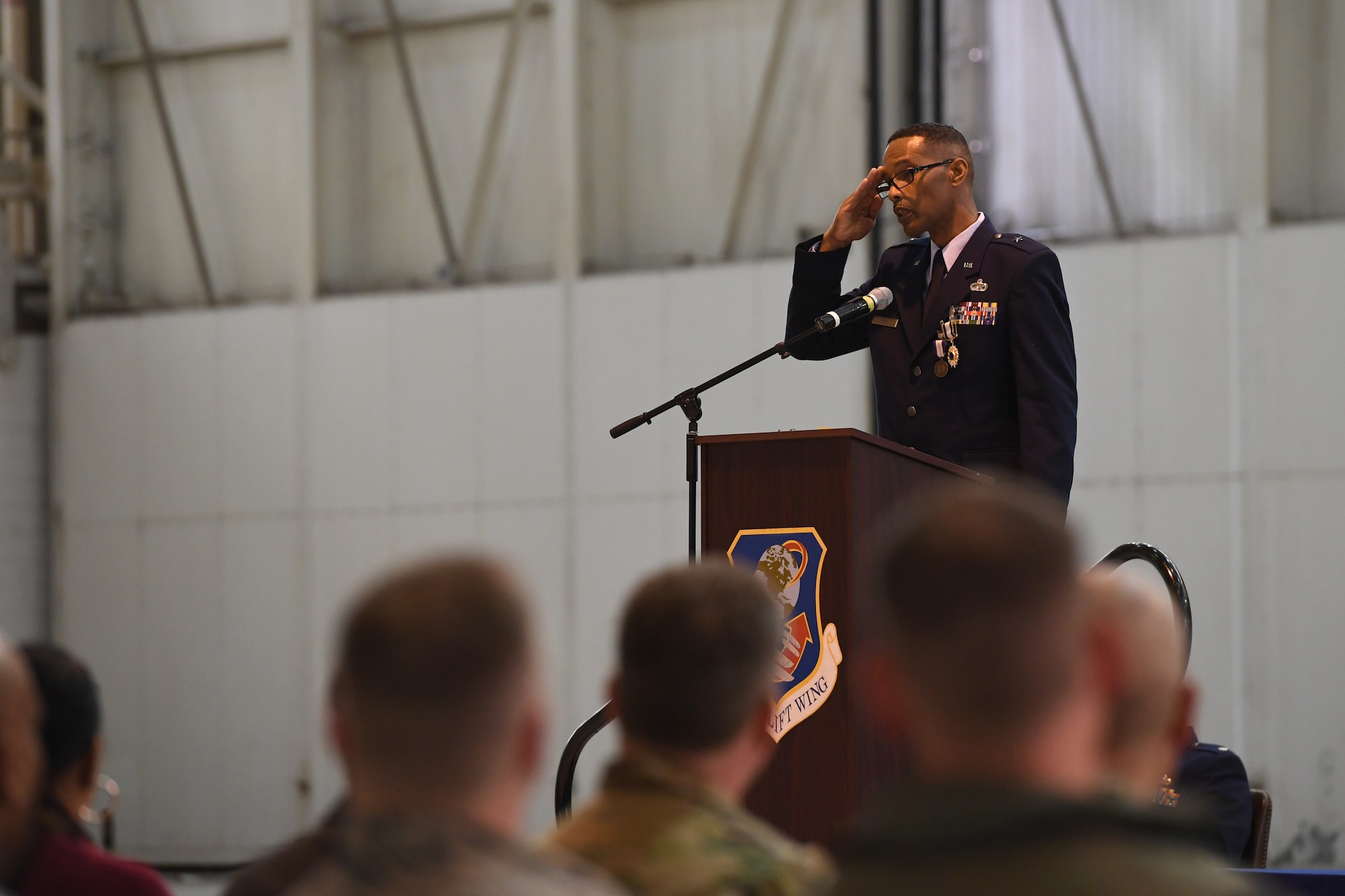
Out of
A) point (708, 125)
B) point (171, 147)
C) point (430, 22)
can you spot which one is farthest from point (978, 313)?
point (171, 147)

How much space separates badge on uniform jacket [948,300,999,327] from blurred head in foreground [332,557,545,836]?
2261 millimetres

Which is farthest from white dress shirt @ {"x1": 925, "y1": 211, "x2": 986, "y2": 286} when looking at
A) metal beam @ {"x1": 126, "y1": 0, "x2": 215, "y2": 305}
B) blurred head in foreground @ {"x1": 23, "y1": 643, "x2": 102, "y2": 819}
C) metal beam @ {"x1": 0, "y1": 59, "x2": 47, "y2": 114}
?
metal beam @ {"x1": 0, "y1": 59, "x2": 47, "y2": 114}

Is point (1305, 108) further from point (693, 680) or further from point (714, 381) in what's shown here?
point (693, 680)

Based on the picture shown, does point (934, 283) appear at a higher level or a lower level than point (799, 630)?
higher

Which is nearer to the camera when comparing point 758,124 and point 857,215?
point 857,215

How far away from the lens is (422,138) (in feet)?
30.6

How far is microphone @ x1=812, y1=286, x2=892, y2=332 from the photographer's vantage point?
334cm

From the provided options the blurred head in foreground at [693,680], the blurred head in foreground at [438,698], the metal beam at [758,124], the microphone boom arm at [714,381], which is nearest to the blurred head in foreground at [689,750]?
the blurred head in foreground at [693,680]

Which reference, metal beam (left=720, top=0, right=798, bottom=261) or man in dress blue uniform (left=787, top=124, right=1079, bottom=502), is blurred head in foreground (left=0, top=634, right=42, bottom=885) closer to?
man in dress blue uniform (left=787, top=124, right=1079, bottom=502)

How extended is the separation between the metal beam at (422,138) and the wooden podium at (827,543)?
6422 mm

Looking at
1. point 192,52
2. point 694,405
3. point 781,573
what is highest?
point 192,52

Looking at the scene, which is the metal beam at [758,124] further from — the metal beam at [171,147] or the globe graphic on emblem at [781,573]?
the globe graphic on emblem at [781,573]

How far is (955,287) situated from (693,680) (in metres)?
2.09

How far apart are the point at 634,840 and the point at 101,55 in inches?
371
